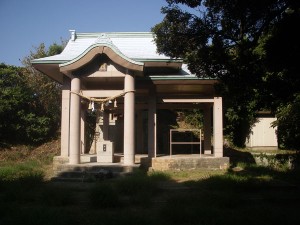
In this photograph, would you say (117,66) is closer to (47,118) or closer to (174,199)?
(174,199)

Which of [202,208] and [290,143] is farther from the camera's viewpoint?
[290,143]

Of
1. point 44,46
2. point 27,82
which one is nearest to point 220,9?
point 27,82

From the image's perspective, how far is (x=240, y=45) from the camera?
32.8 feet

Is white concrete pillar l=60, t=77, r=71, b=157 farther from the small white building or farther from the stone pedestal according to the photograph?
the small white building

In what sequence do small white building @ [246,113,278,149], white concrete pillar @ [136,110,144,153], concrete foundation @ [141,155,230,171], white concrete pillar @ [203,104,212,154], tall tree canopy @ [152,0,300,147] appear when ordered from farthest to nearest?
1. small white building @ [246,113,278,149]
2. white concrete pillar @ [136,110,144,153]
3. white concrete pillar @ [203,104,212,154]
4. concrete foundation @ [141,155,230,171]
5. tall tree canopy @ [152,0,300,147]

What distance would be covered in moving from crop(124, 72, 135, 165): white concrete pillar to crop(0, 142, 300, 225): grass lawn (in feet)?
6.60

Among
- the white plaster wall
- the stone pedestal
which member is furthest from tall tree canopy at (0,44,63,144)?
the white plaster wall

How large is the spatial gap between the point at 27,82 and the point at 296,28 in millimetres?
22517

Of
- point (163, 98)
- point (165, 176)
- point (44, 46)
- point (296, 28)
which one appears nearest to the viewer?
point (296, 28)

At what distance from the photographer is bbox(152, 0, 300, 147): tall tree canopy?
903 centimetres

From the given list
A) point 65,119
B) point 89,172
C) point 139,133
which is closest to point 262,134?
point 139,133

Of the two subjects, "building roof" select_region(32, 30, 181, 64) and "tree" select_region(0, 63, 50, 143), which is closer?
"building roof" select_region(32, 30, 181, 64)

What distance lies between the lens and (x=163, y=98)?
17344 millimetres

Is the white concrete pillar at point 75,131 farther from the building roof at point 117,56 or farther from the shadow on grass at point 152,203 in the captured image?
the shadow on grass at point 152,203
